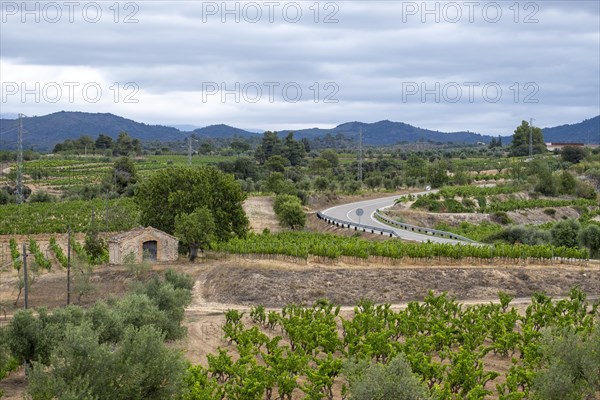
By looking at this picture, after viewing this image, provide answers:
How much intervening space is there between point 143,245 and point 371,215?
1255 inches

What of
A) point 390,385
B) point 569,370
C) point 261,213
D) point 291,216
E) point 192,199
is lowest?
point 569,370

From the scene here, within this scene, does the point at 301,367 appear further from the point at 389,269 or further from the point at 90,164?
the point at 90,164

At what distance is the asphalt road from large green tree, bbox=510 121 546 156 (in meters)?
78.1

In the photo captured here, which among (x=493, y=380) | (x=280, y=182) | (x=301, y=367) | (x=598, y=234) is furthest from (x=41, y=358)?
(x=280, y=182)

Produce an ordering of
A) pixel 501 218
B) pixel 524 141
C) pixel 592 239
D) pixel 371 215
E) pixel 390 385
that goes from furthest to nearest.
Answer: pixel 524 141 < pixel 501 218 < pixel 371 215 < pixel 592 239 < pixel 390 385

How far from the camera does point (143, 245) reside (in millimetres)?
46281

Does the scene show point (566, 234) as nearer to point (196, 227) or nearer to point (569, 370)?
point (196, 227)

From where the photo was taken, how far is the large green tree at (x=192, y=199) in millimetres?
48562

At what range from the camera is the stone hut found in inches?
1811

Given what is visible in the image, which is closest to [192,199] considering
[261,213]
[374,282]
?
[374,282]

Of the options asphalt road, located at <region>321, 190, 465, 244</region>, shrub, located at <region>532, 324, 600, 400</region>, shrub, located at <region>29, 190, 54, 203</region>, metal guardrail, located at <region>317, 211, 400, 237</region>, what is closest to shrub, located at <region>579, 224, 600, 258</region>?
asphalt road, located at <region>321, 190, 465, 244</region>

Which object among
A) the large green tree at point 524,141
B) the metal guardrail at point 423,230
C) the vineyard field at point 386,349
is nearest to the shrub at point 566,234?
the metal guardrail at point 423,230

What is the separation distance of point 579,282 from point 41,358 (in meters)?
30.3

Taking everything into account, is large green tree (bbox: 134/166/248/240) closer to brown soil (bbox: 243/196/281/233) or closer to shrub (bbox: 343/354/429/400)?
brown soil (bbox: 243/196/281/233)
